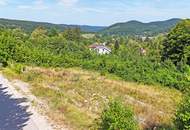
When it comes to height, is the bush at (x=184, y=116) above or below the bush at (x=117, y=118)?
above

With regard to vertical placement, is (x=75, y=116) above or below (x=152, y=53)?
above

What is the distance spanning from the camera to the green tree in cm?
5847

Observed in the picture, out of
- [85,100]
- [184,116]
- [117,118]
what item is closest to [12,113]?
[85,100]

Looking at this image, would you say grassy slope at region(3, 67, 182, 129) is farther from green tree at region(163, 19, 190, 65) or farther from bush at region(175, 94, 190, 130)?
green tree at region(163, 19, 190, 65)

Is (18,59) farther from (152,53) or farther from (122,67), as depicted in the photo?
(152,53)

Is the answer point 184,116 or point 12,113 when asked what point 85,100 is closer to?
point 12,113

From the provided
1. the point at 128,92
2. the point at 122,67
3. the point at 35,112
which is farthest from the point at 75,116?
the point at 122,67

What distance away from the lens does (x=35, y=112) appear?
61.1 ft

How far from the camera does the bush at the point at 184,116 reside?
12172 mm

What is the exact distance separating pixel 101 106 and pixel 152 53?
63480 millimetres

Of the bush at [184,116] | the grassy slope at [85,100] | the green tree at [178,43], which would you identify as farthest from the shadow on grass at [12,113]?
the green tree at [178,43]

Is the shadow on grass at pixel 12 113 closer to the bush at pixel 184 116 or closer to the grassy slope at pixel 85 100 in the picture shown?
the grassy slope at pixel 85 100

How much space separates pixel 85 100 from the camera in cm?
2175

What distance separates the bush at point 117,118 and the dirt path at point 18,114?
278 centimetres
